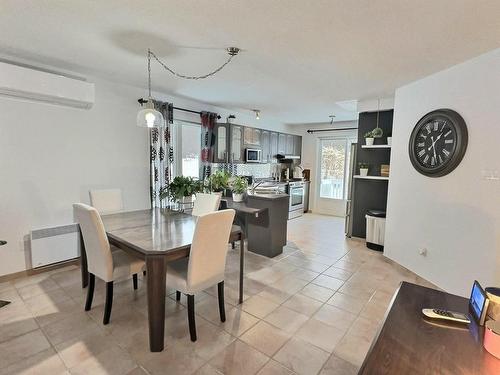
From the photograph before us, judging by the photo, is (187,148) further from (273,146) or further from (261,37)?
(261,37)

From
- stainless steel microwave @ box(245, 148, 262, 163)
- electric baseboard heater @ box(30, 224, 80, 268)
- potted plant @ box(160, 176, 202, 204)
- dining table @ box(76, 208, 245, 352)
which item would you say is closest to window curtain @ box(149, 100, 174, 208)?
potted plant @ box(160, 176, 202, 204)

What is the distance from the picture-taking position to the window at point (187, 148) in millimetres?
4582

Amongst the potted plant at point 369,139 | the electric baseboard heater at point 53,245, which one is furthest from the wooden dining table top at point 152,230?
the potted plant at point 369,139

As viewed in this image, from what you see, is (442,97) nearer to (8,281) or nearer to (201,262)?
(201,262)

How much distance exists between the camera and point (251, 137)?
5789 millimetres

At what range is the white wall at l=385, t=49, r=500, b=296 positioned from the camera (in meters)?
2.43

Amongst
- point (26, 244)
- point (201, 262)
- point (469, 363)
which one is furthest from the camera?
point (26, 244)

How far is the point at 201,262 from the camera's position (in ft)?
6.67

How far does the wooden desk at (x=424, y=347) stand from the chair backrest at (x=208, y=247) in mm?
1219

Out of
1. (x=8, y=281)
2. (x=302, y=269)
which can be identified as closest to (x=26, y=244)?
(x=8, y=281)

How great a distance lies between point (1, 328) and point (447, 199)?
424cm

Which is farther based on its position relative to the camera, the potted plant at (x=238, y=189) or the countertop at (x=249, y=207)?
the potted plant at (x=238, y=189)

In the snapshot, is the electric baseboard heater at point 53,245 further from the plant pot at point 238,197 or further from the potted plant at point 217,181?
the plant pot at point 238,197

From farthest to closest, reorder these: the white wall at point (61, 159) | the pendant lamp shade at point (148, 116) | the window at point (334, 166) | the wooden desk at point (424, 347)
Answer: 1. the window at point (334, 166)
2. the white wall at point (61, 159)
3. the pendant lamp shade at point (148, 116)
4. the wooden desk at point (424, 347)
